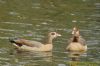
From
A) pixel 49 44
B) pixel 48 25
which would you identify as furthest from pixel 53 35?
pixel 48 25

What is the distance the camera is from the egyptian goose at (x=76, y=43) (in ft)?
81.4

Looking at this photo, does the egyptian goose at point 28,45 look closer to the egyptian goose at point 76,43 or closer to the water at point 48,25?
the water at point 48,25

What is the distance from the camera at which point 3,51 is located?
2342cm

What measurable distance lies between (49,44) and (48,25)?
9.49 ft

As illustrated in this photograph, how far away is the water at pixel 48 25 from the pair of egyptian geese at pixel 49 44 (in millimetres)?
237

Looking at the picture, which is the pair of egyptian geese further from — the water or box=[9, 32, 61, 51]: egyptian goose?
the water

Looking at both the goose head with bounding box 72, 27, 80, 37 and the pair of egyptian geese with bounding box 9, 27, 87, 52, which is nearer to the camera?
the pair of egyptian geese with bounding box 9, 27, 87, 52

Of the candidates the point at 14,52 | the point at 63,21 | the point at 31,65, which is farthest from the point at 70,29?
the point at 31,65

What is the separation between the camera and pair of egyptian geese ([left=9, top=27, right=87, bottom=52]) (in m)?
24.5

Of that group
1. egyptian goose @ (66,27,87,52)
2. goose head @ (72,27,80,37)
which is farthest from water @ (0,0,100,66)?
goose head @ (72,27,80,37)

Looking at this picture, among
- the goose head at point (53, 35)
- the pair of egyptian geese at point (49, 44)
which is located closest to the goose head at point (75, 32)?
the pair of egyptian geese at point (49, 44)

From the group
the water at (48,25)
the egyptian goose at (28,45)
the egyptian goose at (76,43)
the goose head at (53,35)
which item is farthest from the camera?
the goose head at (53,35)

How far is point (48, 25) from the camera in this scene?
27812 mm

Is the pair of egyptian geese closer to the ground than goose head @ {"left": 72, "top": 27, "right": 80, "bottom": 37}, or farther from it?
closer to the ground
